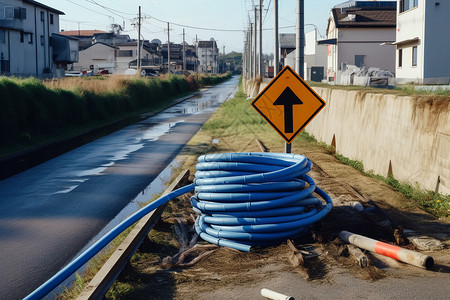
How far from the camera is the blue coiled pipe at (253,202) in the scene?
6.30 metres

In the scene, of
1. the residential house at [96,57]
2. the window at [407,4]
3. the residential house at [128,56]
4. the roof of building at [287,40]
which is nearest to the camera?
the window at [407,4]

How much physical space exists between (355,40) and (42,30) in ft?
116

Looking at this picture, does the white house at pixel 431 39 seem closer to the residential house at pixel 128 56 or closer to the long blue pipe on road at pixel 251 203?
the long blue pipe on road at pixel 251 203

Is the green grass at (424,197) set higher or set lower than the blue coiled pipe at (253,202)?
lower

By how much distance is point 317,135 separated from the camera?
1752 cm

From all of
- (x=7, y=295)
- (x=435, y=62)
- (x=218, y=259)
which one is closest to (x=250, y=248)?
(x=218, y=259)

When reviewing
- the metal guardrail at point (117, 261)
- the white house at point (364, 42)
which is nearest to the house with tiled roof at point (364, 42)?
the white house at point (364, 42)

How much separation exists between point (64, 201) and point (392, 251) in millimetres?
5969

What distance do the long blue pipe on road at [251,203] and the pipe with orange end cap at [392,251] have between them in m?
0.56

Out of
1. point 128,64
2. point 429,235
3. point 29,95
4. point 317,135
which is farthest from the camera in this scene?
point 128,64

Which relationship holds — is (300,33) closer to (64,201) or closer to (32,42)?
(64,201)

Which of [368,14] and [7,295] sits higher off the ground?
[368,14]

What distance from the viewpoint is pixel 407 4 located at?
1419 inches

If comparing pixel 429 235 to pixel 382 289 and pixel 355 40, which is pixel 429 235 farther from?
pixel 355 40
